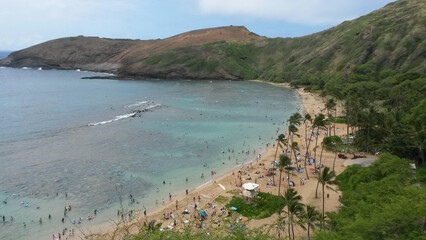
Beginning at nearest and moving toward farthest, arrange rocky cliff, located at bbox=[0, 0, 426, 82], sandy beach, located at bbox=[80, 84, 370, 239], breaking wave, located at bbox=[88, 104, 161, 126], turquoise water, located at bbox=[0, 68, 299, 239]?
1. sandy beach, located at bbox=[80, 84, 370, 239]
2. turquoise water, located at bbox=[0, 68, 299, 239]
3. breaking wave, located at bbox=[88, 104, 161, 126]
4. rocky cliff, located at bbox=[0, 0, 426, 82]

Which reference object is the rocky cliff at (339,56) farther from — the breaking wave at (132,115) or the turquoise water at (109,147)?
the breaking wave at (132,115)

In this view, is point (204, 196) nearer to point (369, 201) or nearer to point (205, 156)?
point (205, 156)

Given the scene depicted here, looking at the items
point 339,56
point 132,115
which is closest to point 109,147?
point 132,115

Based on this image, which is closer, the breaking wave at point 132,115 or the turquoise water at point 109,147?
the turquoise water at point 109,147

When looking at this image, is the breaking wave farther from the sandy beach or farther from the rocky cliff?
the rocky cliff

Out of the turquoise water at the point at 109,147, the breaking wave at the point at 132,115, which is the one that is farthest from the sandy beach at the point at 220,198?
the breaking wave at the point at 132,115

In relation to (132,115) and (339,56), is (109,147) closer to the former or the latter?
(132,115)

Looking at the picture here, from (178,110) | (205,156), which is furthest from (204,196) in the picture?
(178,110)

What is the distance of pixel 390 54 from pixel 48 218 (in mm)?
131235

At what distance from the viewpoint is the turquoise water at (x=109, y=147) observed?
38125mm

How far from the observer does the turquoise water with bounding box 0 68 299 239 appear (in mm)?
38125

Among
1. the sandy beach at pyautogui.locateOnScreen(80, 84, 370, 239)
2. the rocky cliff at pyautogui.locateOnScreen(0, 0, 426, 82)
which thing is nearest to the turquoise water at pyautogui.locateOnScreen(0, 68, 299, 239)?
the sandy beach at pyautogui.locateOnScreen(80, 84, 370, 239)

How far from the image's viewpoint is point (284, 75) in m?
167

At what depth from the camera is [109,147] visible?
2320 inches
